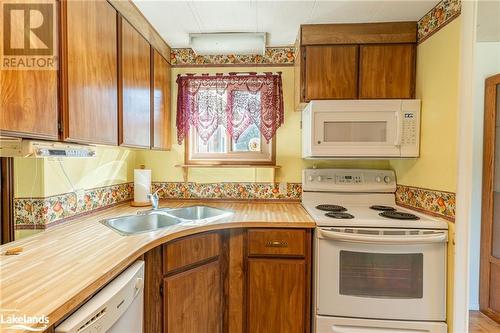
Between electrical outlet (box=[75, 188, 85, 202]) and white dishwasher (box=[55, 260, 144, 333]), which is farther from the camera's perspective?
electrical outlet (box=[75, 188, 85, 202])

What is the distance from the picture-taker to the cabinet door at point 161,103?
1.94 meters

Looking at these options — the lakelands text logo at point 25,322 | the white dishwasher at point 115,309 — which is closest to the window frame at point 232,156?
the white dishwasher at point 115,309

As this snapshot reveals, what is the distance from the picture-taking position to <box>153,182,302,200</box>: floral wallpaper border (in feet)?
7.41

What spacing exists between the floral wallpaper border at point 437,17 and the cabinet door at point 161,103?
187 cm

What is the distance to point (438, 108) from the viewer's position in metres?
1.59

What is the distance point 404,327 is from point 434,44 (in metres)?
1.72

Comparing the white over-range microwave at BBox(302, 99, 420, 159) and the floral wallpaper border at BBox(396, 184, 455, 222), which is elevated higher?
the white over-range microwave at BBox(302, 99, 420, 159)

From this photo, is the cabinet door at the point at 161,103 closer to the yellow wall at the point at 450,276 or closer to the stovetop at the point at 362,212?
the stovetop at the point at 362,212

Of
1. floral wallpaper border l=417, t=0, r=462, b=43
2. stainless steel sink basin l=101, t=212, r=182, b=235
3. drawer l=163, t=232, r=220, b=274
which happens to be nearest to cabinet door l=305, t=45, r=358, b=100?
floral wallpaper border l=417, t=0, r=462, b=43

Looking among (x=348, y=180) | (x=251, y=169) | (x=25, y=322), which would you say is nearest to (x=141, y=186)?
(x=251, y=169)

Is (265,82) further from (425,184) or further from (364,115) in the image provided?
(425,184)

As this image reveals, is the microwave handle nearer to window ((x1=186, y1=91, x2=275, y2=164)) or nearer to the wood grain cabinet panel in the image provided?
window ((x1=186, y1=91, x2=275, y2=164))

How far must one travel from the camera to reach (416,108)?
178 cm

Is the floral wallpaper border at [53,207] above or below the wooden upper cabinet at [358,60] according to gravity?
below
